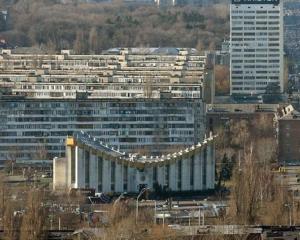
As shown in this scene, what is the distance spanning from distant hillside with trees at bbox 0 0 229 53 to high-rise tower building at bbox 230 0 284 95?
24.9ft

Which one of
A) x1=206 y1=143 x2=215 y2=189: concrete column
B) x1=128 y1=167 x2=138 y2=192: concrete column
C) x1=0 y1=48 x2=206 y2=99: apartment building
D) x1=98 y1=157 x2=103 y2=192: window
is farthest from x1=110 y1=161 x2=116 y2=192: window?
x1=0 y1=48 x2=206 y2=99: apartment building

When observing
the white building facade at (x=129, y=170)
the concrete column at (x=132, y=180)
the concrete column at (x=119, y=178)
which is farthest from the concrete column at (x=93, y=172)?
the concrete column at (x=132, y=180)

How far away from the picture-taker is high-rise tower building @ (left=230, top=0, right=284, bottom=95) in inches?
2074

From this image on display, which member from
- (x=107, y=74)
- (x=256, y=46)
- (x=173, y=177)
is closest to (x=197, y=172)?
(x=173, y=177)

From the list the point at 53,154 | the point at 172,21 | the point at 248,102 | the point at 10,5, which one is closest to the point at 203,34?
the point at 172,21

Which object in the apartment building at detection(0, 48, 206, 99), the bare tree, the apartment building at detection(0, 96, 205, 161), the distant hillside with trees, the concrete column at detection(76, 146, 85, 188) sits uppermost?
the distant hillside with trees

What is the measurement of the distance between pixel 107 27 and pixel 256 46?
14713mm

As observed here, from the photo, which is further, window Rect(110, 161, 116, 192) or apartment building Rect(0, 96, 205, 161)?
apartment building Rect(0, 96, 205, 161)

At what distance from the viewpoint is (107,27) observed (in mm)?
67250

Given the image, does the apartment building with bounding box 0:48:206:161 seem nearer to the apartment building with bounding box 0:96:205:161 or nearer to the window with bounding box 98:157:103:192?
the apartment building with bounding box 0:96:205:161

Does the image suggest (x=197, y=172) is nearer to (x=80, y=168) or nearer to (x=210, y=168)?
(x=210, y=168)

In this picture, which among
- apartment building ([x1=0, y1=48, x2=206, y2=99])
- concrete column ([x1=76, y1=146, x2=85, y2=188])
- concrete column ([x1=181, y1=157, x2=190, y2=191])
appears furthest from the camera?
apartment building ([x1=0, y1=48, x2=206, y2=99])

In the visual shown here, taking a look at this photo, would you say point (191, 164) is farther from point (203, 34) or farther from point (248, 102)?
point (203, 34)

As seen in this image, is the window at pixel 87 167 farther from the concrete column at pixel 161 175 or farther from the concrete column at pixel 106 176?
the concrete column at pixel 161 175
